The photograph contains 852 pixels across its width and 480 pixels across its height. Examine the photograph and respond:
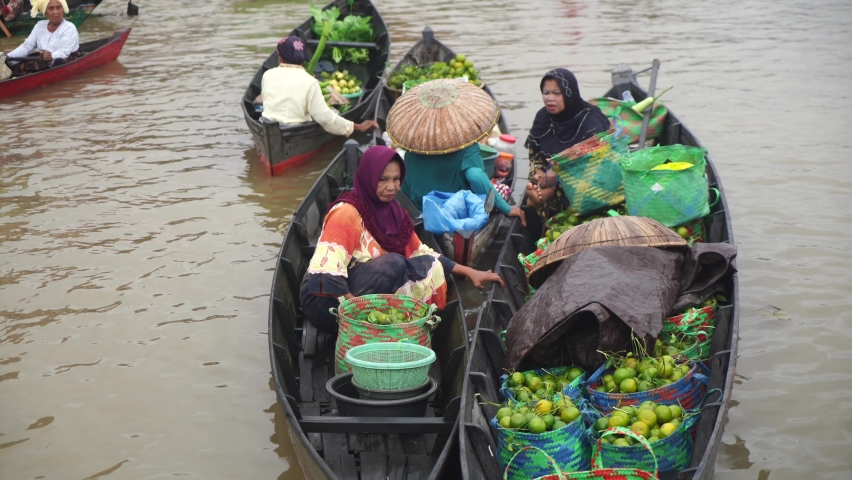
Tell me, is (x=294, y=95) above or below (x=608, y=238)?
above

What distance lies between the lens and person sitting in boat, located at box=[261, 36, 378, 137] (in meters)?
8.22

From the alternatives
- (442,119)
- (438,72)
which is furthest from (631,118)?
(438,72)

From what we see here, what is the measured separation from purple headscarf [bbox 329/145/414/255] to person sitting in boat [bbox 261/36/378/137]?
11.3ft

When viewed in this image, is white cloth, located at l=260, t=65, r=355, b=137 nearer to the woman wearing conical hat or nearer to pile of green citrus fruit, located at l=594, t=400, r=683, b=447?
the woman wearing conical hat

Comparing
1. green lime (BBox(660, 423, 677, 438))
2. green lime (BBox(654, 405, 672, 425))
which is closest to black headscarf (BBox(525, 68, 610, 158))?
green lime (BBox(654, 405, 672, 425))

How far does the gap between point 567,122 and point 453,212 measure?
3.83 feet

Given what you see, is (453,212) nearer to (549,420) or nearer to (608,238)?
(608,238)

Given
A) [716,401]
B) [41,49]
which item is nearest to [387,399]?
[716,401]

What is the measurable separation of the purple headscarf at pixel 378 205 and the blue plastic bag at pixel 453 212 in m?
0.76

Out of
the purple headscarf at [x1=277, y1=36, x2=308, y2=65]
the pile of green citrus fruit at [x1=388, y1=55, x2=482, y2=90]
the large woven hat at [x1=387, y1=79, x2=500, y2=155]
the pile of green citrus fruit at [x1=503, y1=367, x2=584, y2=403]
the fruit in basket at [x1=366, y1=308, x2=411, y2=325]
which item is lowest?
the pile of green citrus fruit at [x1=503, y1=367, x2=584, y2=403]

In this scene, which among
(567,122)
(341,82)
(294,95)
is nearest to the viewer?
(567,122)

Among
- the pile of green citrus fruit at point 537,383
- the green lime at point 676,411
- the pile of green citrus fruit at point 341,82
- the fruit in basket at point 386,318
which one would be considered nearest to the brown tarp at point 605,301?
the pile of green citrus fruit at point 537,383

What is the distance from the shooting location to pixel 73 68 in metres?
12.5

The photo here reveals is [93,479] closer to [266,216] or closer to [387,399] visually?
[387,399]
